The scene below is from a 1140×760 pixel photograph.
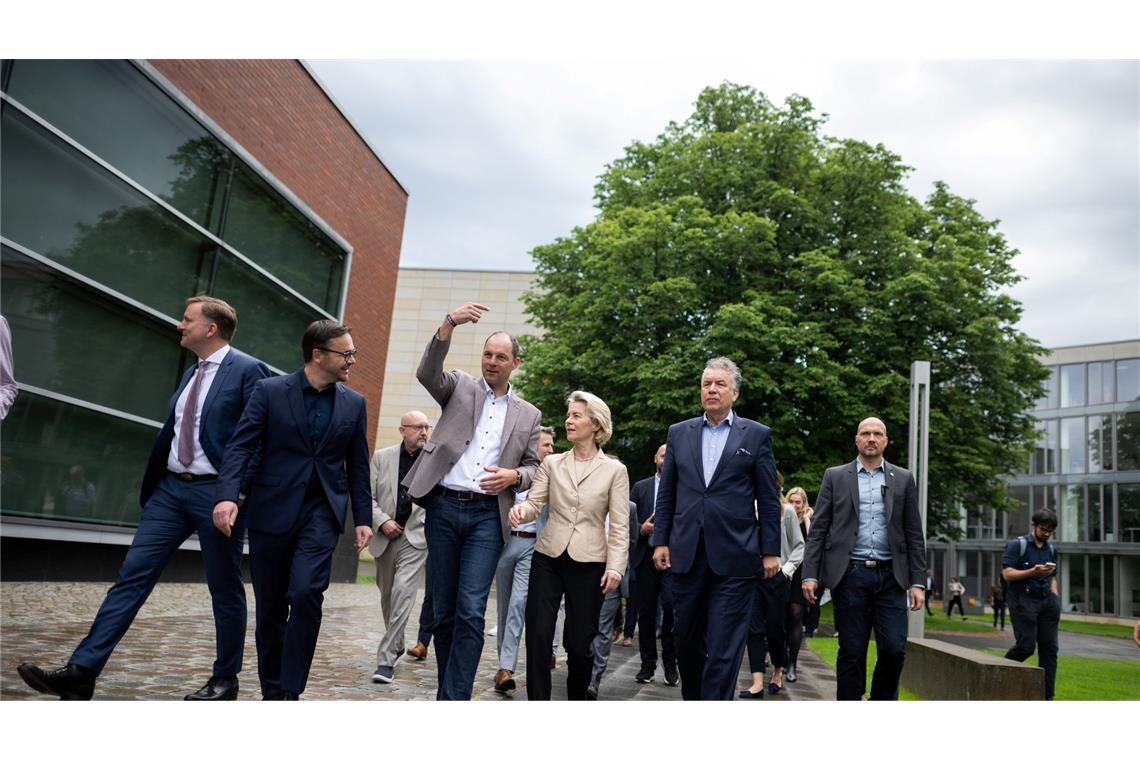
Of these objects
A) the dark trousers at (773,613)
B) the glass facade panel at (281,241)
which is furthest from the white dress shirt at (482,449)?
the glass facade panel at (281,241)

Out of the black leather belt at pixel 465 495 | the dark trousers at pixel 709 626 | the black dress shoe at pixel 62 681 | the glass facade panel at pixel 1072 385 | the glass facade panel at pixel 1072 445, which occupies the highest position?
the glass facade panel at pixel 1072 385

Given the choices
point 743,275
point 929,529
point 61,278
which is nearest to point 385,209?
point 743,275

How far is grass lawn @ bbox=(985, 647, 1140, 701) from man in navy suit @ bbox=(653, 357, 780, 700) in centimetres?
631

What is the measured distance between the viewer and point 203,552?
209 inches

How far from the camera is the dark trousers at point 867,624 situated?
20.7 ft

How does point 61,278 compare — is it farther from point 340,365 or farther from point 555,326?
point 555,326

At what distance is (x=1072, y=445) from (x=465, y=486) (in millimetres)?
55104

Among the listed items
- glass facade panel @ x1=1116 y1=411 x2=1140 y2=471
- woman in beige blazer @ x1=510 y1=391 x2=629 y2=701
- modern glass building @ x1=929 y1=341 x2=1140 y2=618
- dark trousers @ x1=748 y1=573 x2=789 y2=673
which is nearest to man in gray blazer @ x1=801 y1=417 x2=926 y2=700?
woman in beige blazer @ x1=510 y1=391 x2=629 y2=701

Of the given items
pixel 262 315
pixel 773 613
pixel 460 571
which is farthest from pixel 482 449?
pixel 262 315

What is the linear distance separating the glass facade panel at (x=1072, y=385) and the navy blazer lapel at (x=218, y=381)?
181 feet

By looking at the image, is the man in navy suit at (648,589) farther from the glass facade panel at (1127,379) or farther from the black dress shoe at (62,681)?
the glass facade panel at (1127,379)

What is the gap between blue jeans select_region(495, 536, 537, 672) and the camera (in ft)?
24.1

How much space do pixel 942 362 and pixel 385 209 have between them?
45.4ft

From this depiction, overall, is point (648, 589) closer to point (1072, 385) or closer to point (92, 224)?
point (92, 224)
